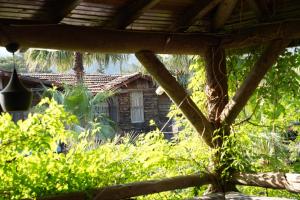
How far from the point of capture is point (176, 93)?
3988 mm

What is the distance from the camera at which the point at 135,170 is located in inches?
144

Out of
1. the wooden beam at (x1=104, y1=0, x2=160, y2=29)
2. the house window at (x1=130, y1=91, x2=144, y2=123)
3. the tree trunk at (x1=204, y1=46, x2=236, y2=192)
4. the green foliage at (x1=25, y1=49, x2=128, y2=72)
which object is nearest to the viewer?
the wooden beam at (x1=104, y1=0, x2=160, y2=29)

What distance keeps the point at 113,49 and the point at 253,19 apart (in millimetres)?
1422

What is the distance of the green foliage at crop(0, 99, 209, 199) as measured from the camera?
2865 mm

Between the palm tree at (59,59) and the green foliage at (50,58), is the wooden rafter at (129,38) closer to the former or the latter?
the palm tree at (59,59)

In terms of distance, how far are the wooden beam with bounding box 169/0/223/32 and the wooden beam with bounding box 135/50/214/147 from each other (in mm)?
395

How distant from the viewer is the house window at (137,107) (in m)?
15.6

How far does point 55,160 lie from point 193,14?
71.0 inches

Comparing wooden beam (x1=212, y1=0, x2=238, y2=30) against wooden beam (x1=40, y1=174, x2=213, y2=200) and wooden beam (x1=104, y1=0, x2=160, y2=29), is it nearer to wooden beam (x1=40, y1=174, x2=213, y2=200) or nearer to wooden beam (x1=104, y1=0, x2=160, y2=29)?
wooden beam (x1=104, y1=0, x2=160, y2=29)

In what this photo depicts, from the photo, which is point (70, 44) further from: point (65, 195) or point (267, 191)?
point (267, 191)

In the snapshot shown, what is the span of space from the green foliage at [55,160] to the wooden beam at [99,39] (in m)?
0.50

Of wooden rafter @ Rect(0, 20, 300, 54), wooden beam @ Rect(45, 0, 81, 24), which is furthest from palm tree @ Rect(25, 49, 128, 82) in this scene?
wooden beam @ Rect(45, 0, 81, 24)

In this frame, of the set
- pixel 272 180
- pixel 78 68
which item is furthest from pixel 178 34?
pixel 78 68

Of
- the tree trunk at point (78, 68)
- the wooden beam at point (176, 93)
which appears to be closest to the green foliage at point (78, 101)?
the tree trunk at point (78, 68)
